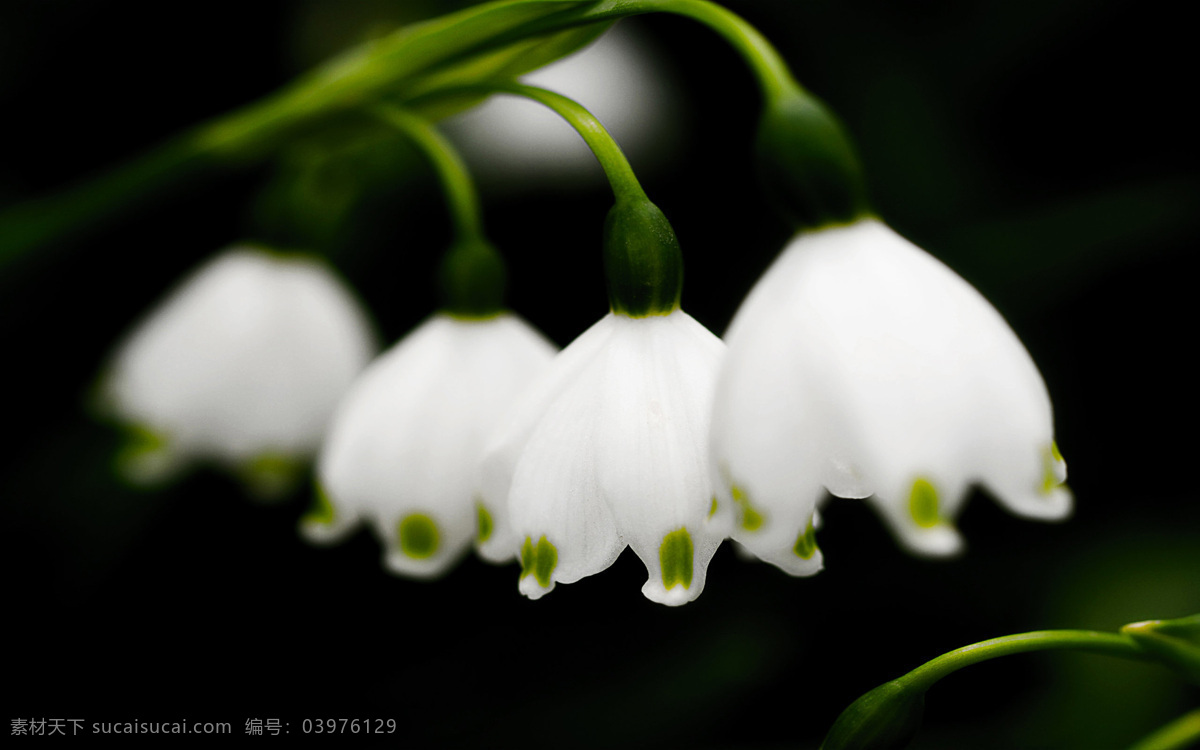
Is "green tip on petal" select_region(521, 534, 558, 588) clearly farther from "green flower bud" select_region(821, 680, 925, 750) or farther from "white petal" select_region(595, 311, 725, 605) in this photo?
"green flower bud" select_region(821, 680, 925, 750)

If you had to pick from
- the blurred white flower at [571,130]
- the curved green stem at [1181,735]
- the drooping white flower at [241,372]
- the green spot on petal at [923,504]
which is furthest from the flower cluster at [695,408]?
the blurred white flower at [571,130]

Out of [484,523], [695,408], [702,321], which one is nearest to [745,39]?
[695,408]

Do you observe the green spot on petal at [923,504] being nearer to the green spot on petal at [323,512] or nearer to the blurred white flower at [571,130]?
the green spot on petal at [323,512]

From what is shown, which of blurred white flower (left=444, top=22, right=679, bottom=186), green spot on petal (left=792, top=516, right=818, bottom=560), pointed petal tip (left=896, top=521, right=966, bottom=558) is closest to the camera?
pointed petal tip (left=896, top=521, right=966, bottom=558)

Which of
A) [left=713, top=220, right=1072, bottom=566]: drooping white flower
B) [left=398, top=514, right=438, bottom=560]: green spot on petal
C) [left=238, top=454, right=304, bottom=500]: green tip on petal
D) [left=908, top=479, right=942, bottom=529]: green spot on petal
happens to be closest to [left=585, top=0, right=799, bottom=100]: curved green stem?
[left=713, top=220, right=1072, bottom=566]: drooping white flower

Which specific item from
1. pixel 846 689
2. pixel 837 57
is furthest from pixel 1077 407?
pixel 837 57

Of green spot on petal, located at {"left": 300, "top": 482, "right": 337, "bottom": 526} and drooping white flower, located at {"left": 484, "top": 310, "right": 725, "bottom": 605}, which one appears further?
green spot on petal, located at {"left": 300, "top": 482, "right": 337, "bottom": 526}

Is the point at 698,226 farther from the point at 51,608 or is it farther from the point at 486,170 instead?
the point at 51,608
